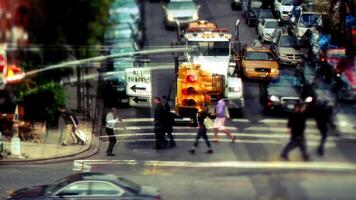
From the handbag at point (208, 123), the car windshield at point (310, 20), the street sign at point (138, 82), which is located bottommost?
the handbag at point (208, 123)

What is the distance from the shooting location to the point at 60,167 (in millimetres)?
12672

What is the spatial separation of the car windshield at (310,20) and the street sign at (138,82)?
175cm

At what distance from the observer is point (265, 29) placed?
12.0 metres

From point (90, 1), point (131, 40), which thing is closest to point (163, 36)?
point (131, 40)

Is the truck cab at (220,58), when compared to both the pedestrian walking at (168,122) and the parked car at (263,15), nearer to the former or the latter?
the parked car at (263,15)

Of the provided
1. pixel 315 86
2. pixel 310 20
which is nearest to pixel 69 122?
pixel 315 86

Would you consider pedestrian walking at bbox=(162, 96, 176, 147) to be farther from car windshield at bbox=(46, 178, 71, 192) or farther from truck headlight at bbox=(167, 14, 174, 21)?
car windshield at bbox=(46, 178, 71, 192)

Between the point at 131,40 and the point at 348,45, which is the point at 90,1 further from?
the point at 348,45

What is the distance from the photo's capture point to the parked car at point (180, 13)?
475 inches

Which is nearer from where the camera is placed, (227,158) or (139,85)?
(227,158)

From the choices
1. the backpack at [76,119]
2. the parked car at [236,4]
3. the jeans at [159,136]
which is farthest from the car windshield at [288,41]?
the backpack at [76,119]

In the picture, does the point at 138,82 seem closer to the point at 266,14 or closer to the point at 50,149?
the point at 50,149

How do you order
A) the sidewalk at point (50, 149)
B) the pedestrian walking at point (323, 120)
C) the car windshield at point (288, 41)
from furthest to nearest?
1. the sidewalk at point (50, 149)
2. the car windshield at point (288, 41)
3. the pedestrian walking at point (323, 120)

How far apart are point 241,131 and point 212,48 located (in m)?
0.94
